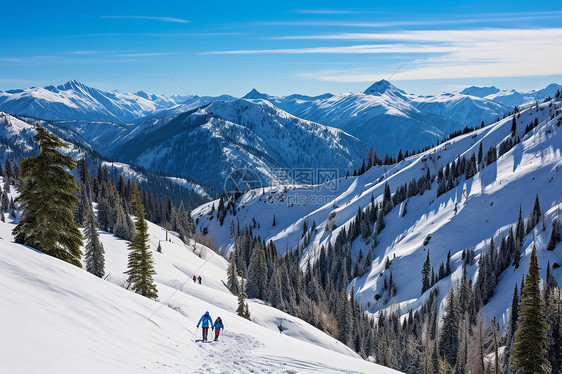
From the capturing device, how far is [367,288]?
136m

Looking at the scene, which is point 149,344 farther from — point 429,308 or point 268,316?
point 429,308

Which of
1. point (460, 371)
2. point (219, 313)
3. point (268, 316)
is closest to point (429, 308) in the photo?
point (460, 371)

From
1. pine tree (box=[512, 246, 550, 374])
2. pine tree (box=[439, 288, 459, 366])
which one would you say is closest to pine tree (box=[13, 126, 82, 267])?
pine tree (box=[512, 246, 550, 374])

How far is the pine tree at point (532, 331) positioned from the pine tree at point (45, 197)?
42.4 meters

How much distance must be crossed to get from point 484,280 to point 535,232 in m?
25.9

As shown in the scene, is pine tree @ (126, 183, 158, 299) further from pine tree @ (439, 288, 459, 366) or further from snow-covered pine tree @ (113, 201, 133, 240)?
pine tree @ (439, 288, 459, 366)

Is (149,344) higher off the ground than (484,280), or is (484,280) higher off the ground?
(484,280)

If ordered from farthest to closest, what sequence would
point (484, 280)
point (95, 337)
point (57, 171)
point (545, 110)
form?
point (545, 110) < point (484, 280) < point (57, 171) < point (95, 337)

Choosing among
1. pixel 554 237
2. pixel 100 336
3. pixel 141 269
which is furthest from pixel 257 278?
pixel 554 237

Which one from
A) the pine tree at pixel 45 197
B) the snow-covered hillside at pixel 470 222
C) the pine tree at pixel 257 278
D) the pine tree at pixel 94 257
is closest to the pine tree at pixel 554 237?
the snow-covered hillside at pixel 470 222

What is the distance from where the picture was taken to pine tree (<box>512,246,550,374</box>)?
3419 centimetres

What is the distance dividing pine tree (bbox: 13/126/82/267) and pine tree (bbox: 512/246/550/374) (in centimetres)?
4241

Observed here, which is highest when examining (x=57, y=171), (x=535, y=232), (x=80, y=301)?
(x=535, y=232)

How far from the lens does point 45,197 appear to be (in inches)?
1157
